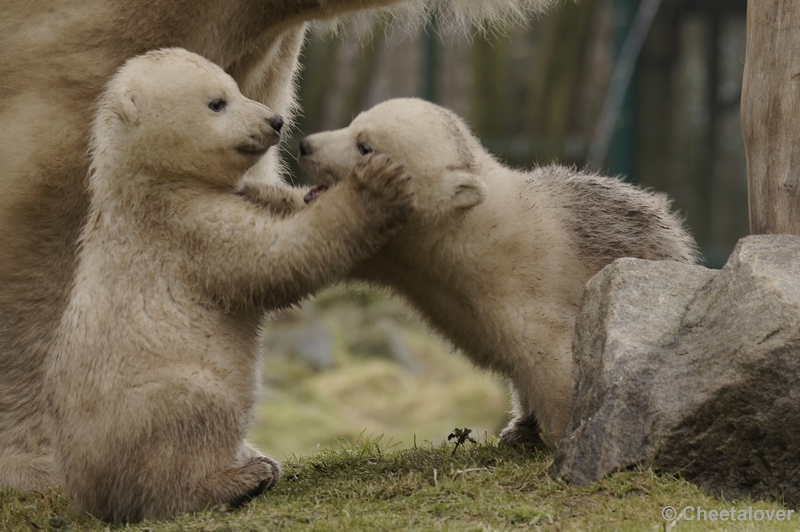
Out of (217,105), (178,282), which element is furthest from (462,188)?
(178,282)

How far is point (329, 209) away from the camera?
12.5ft

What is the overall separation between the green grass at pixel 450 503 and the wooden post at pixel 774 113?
1393mm

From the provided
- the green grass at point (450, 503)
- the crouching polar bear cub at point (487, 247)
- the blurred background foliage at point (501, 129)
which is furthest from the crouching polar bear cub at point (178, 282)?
the blurred background foliage at point (501, 129)

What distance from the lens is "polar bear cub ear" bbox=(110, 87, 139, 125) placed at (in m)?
3.91

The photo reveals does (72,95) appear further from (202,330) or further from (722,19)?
(722,19)

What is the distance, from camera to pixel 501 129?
12969 mm

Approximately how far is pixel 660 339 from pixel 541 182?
106cm

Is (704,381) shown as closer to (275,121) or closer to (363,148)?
(363,148)

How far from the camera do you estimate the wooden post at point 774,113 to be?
13.9 feet

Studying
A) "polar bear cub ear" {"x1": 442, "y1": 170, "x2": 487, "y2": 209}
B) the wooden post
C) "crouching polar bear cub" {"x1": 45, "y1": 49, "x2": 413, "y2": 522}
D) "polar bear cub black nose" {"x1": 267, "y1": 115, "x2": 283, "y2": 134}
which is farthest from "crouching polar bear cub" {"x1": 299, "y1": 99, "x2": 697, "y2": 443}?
the wooden post

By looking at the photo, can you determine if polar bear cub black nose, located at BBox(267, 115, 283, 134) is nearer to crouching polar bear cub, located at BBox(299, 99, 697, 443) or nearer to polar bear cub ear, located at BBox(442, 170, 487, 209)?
crouching polar bear cub, located at BBox(299, 99, 697, 443)

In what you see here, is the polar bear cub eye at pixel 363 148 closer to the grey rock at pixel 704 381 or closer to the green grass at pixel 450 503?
the grey rock at pixel 704 381

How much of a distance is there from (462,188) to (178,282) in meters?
1.17

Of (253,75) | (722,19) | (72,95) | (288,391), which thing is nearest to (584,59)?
(722,19)
